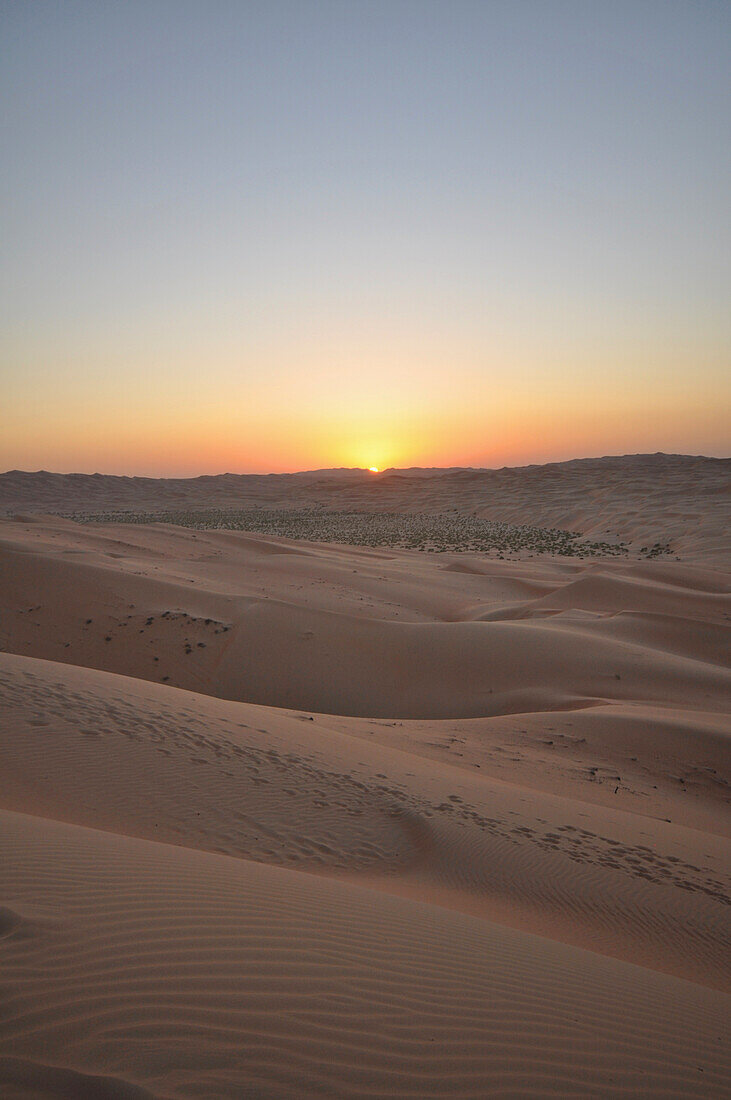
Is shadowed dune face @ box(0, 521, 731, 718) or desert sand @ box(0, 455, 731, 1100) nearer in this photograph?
desert sand @ box(0, 455, 731, 1100)

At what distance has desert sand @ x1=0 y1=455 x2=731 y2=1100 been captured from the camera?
2453 mm

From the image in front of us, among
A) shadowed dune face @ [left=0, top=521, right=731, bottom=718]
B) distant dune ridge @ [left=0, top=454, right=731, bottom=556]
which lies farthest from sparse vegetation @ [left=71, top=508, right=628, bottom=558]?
shadowed dune face @ [left=0, top=521, right=731, bottom=718]

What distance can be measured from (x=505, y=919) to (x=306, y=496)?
3564 inches

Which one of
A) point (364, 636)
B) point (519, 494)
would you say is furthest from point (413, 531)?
point (364, 636)

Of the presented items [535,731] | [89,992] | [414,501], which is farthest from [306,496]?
[89,992]

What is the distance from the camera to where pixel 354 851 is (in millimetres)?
5066

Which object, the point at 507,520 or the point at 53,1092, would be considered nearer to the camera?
the point at 53,1092

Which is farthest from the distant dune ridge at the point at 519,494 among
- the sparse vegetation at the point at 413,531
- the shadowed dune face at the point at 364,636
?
the shadowed dune face at the point at 364,636

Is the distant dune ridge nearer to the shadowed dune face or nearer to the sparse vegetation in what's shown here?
the sparse vegetation

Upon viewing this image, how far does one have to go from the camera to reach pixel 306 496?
9375 centimetres

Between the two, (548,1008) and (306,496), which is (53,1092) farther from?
(306,496)

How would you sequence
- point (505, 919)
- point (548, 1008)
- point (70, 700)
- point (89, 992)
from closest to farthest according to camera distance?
point (89, 992) < point (548, 1008) < point (505, 919) < point (70, 700)

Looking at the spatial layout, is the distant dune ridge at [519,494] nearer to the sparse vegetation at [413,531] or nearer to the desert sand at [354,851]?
the sparse vegetation at [413,531]

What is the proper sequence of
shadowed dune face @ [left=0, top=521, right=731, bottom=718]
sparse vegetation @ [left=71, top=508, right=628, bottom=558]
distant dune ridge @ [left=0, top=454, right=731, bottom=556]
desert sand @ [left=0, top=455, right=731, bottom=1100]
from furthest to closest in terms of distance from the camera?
distant dune ridge @ [left=0, top=454, right=731, bottom=556], sparse vegetation @ [left=71, top=508, right=628, bottom=558], shadowed dune face @ [left=0, top=521, right=731, bottom=718], desert sand @ [left=0, top=455, right=731, bottom=1100]
